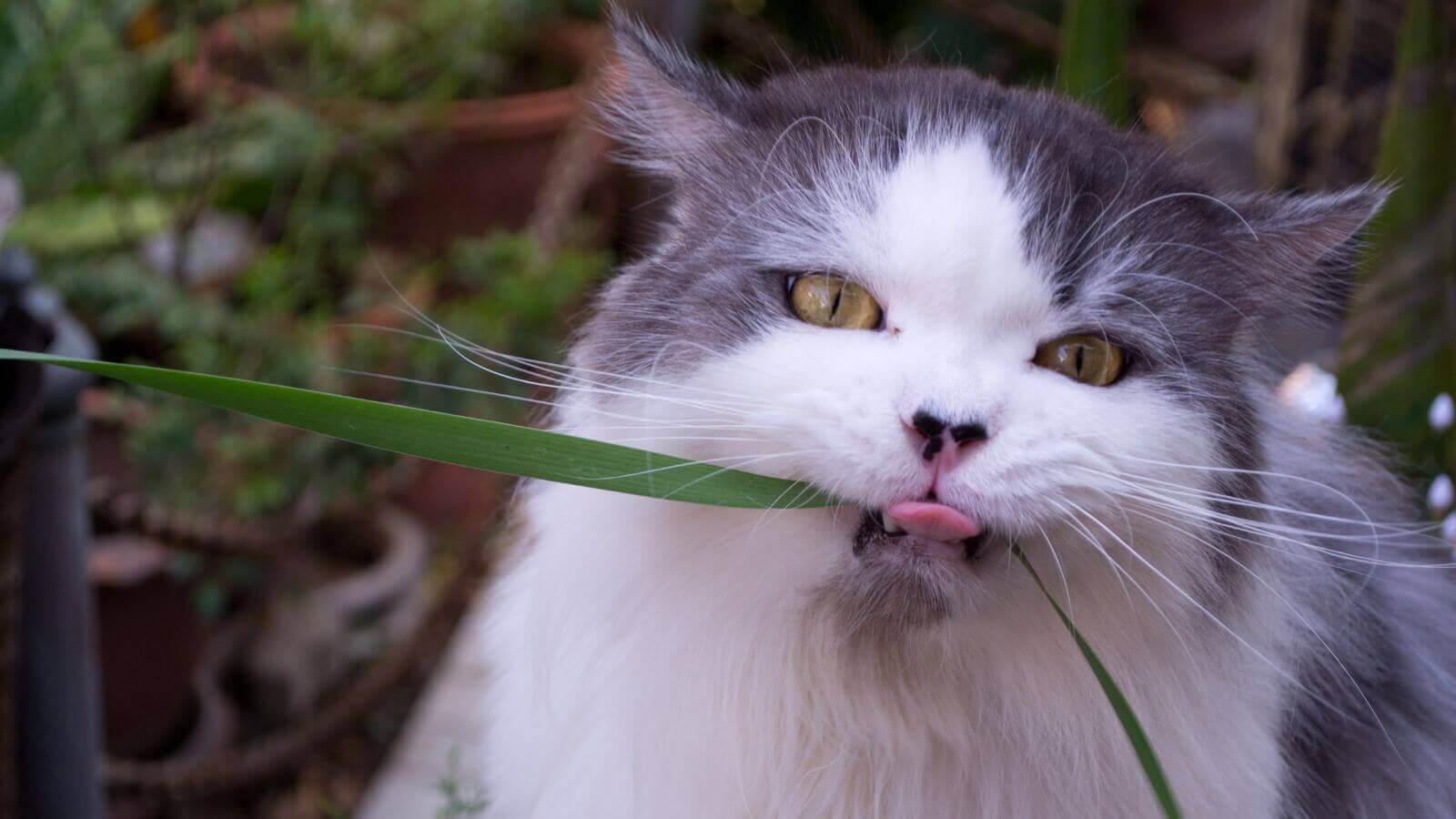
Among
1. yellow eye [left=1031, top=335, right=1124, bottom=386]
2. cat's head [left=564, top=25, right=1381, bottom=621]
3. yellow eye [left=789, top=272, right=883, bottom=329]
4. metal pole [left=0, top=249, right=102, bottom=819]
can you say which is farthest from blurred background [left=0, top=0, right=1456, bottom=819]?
yellow eye [left=789, top=272, right=883, bottom=329]

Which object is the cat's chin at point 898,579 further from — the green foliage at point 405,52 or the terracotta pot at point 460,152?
the green foliage at point 405,52

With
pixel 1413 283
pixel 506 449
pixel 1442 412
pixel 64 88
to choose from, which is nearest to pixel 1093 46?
pixel 1413 283

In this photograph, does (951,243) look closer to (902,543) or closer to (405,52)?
(902,543)

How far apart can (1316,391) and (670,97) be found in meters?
1.14

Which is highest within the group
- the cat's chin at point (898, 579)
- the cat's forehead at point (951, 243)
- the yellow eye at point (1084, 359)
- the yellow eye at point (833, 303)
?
the cat's forehead at point (951, 243)

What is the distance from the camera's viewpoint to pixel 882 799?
0.99 meters

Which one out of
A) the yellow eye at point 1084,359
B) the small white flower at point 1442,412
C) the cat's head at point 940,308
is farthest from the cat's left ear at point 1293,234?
the small white flower at point 1442,412

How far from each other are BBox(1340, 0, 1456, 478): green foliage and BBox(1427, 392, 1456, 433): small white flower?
0.03 feet

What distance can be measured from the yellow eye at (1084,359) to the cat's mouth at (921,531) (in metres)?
0.16

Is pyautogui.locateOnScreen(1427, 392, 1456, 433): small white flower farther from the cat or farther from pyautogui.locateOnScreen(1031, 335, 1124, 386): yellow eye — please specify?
pyautogui.locateOnScreen(1031, 335, 1124, 386): yellow eye

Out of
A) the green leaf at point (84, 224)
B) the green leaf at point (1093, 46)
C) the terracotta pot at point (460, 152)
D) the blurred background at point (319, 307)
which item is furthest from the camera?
the terracotta pot at point (460, 152)

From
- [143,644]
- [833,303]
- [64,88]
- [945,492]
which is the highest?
[64,88]

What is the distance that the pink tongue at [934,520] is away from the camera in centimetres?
80

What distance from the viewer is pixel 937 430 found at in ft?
2.57
